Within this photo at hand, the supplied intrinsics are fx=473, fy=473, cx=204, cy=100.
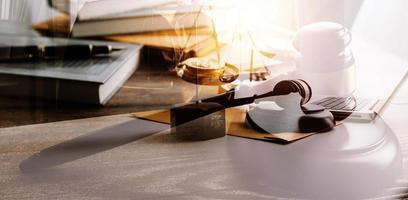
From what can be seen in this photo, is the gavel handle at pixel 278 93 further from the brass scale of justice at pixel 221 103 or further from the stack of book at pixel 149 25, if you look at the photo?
the stack of book at pixel 149 25

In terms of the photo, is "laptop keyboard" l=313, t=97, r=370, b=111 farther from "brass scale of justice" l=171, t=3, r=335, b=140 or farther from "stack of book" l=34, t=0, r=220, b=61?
"stack of book" l=34, t=0, r=220, b=61

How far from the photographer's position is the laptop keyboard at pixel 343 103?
2.59 ft

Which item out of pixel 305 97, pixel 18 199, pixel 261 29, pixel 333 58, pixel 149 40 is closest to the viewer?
pixel 18 199

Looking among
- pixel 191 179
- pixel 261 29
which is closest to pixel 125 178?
pixel 191 179

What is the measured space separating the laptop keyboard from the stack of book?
0.37m

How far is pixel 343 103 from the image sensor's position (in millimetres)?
814

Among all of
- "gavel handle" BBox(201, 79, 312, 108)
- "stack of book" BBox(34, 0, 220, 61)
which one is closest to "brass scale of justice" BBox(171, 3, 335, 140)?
"gavel handle" BBox(201, 79, 312, 108)

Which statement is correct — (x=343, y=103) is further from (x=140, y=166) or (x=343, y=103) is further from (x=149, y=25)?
(x=149, y=25)

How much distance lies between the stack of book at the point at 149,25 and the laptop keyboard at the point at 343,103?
0.37m

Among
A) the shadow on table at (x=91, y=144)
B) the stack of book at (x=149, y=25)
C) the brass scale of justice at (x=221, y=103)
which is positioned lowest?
the shadow on table at (x=91, y=144)

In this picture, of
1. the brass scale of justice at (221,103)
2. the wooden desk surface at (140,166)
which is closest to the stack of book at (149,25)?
the brass scale of justice at (221,103)

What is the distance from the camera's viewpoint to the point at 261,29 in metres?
1.05

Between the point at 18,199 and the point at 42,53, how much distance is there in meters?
0.56

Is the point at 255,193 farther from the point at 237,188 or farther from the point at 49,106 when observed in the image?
the point at 49,106
